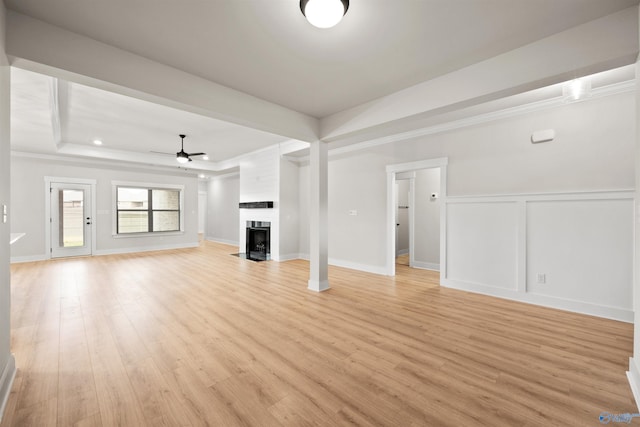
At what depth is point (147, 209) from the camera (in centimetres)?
853

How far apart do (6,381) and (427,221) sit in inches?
248

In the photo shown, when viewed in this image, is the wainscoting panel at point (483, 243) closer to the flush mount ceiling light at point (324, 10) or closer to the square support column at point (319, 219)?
the square support column at point (319, 219)

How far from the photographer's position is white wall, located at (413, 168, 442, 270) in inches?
228

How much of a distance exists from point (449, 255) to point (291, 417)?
12.1 ft

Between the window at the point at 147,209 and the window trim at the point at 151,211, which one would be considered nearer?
the window trim at the point at 151,211

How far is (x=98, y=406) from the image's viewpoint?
5.40 ft

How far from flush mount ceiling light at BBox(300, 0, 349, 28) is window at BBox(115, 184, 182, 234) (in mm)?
8657

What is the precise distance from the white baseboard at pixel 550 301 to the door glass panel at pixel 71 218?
30.9 ft

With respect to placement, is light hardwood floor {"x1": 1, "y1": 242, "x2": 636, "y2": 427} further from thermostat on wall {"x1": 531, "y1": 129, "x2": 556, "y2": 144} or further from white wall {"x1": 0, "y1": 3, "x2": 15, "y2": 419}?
thermostat on wall {"x1": 531, "y1": 129, "x2": 556, "y2": 144}

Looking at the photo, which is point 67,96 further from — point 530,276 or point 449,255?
point 530,276

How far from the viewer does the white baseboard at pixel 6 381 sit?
162 cm

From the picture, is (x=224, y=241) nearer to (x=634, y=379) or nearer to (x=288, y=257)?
(x=288, y=257)

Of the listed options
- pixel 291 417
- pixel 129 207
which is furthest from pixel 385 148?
pixel 129 207

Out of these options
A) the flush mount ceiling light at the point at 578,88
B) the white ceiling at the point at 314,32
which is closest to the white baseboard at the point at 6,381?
the white ceiling at the point at 314,32
